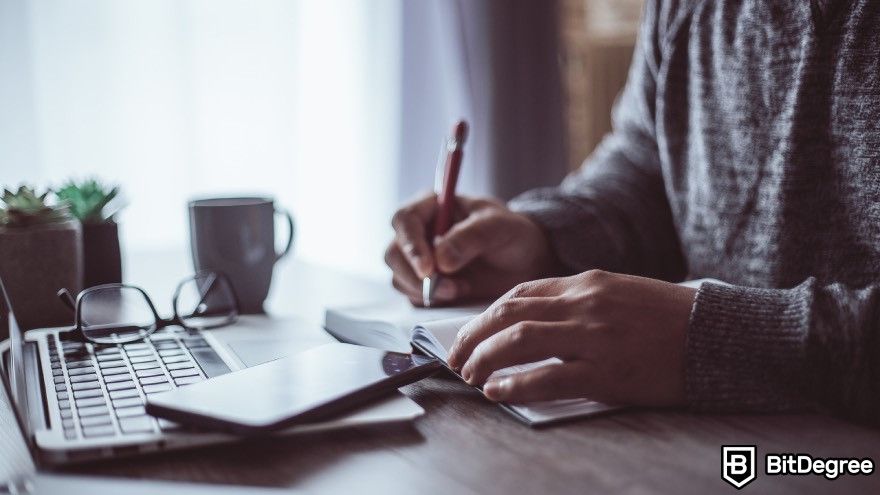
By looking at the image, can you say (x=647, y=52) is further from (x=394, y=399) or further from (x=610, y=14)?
(x=610, y=14)

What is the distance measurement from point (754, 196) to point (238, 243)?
58 cm

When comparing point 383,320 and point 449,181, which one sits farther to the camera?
point 449,181

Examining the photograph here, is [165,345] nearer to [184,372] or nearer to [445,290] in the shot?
[184,372]

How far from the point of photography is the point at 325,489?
Answer: 0.44m

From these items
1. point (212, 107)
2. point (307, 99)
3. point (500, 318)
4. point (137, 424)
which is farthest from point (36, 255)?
point (307, 99)

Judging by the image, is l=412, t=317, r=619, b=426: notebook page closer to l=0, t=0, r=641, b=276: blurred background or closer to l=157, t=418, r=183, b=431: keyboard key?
l=157, t=418, r=183, b=431: keyboard key

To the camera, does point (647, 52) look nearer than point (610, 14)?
Yes

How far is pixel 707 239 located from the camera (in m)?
0.94

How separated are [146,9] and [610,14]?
5.04 feet

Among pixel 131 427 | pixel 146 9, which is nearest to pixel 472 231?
pixel 131 427

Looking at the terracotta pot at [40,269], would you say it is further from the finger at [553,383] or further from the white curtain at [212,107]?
the white curtain at [212,107]

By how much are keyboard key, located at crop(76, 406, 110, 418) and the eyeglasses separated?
20 cm

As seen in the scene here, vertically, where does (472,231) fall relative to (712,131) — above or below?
below

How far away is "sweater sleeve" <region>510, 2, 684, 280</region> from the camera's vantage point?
0.95 metres
